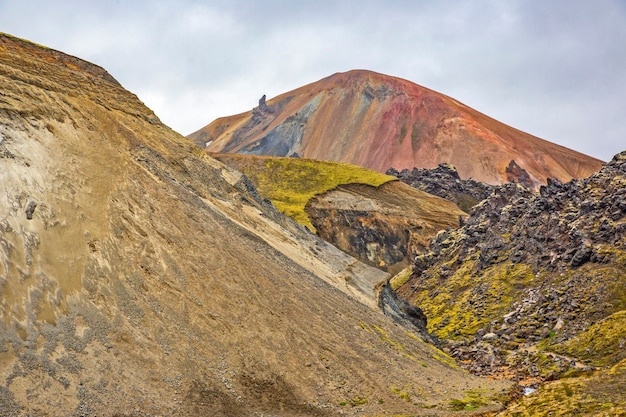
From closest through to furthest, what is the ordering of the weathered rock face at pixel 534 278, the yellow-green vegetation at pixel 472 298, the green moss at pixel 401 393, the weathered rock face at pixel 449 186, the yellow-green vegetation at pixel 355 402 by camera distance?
the yellow-green vegetation at pixel 355 402
the green moss at pixel 401 393
the weathered rock face at pixel 534 278
the yellow-green vegetation at pixel 472 298
the weathered rock face at pixel 449 186

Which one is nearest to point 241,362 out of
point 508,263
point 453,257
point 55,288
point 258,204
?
point 55,288

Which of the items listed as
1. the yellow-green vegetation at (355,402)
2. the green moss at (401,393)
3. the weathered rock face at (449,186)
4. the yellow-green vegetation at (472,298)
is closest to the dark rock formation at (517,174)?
the weathered rock face at (449,186)

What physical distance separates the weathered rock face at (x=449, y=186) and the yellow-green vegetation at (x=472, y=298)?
53205 millimetres

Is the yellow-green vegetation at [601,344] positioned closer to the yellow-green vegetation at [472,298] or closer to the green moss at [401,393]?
the yellow-green vegetation at [472,298]

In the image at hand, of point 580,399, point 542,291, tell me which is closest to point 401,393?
point 580,399

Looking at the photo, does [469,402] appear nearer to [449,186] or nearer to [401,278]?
[401,278]

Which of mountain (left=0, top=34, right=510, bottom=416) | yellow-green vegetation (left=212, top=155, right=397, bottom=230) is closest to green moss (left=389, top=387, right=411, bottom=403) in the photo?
mountain (left=0, top=34, right=510, bottom=416)

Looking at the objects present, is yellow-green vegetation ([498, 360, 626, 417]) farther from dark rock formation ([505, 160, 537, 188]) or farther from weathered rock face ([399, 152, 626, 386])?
dark rock formation ([505, 160, 537, 188])

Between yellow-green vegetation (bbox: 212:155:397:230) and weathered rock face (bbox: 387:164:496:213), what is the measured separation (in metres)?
17.4

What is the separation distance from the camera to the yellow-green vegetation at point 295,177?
11288 centimetres

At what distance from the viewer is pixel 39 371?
30875 mm

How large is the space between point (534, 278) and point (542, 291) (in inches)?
151

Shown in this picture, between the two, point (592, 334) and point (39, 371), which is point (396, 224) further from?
point (39, 371)

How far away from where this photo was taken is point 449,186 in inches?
5517
